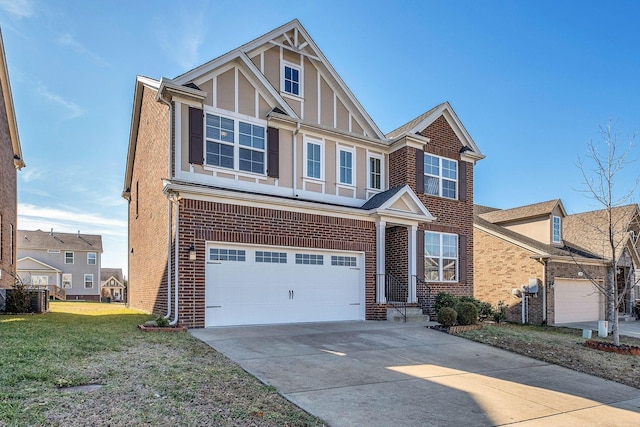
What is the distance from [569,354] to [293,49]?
12042mm

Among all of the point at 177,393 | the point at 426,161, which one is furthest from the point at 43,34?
the point at 426,161

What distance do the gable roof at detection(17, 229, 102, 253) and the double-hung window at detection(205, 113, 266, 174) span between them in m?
40.1

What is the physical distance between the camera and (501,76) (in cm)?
1722

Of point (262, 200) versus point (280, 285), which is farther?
point (280, 285)

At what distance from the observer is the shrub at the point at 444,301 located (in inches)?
567

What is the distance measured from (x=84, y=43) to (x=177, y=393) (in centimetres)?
1145

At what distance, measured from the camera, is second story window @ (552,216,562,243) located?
72.4 feet

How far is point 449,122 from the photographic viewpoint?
16891mm

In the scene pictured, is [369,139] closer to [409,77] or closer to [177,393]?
[409,77]

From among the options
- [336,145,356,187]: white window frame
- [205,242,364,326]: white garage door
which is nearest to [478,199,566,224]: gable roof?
[336,145,356,187]: white window frame

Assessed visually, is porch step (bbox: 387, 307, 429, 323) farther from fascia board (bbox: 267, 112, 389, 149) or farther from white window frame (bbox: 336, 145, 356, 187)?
fascia board (bbox: 267, 112, 389, 149)

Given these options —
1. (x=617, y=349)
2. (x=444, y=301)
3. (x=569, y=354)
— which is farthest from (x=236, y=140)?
(x=617, y=349)

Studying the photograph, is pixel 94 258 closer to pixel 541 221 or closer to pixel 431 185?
pixel 431 185

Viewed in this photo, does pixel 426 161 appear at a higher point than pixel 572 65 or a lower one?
lower
